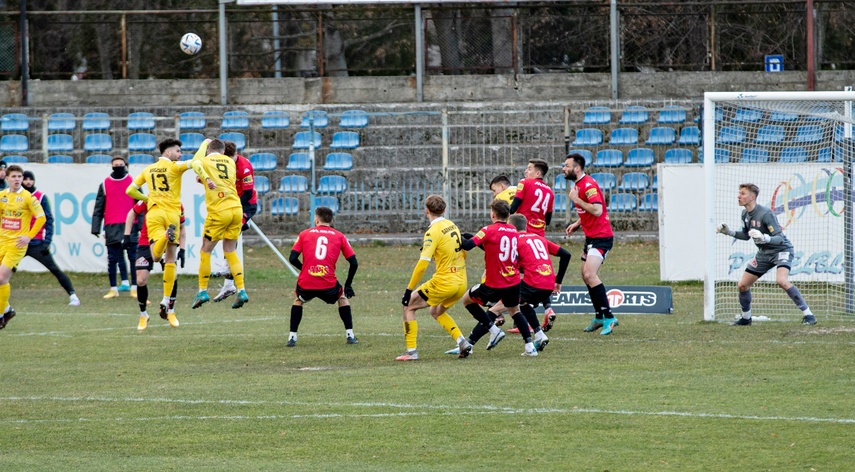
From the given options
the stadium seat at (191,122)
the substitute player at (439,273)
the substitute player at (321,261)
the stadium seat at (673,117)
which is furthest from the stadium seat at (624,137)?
the substitute player at (439,273)

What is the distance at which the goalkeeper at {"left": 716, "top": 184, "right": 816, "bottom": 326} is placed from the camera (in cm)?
1471

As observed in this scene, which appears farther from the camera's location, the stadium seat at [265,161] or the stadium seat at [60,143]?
the stadium seat at [60,143]

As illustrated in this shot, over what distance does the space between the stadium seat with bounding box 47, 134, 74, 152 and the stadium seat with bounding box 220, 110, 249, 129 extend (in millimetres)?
4067

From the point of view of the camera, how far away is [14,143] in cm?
3106

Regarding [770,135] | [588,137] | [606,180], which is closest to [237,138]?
[588,137]

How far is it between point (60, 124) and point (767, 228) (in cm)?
2166

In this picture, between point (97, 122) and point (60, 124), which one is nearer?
point (60, 124)

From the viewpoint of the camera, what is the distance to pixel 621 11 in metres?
32.3

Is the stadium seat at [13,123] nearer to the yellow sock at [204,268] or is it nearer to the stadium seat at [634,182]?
the stadium seat at [634,182]

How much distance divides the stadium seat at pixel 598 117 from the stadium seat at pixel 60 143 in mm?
13620

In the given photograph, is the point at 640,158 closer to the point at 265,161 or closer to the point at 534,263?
the point at 265,161

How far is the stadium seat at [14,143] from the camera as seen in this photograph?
102 ft

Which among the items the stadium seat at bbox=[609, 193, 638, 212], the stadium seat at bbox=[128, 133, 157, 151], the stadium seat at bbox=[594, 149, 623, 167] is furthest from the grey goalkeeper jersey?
the stadium seat at bbox=[128, 133, 157, 151]

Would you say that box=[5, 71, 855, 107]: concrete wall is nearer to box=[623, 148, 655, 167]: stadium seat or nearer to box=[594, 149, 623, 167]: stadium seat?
box=[623, 148, 655, 167]: stadium seat
